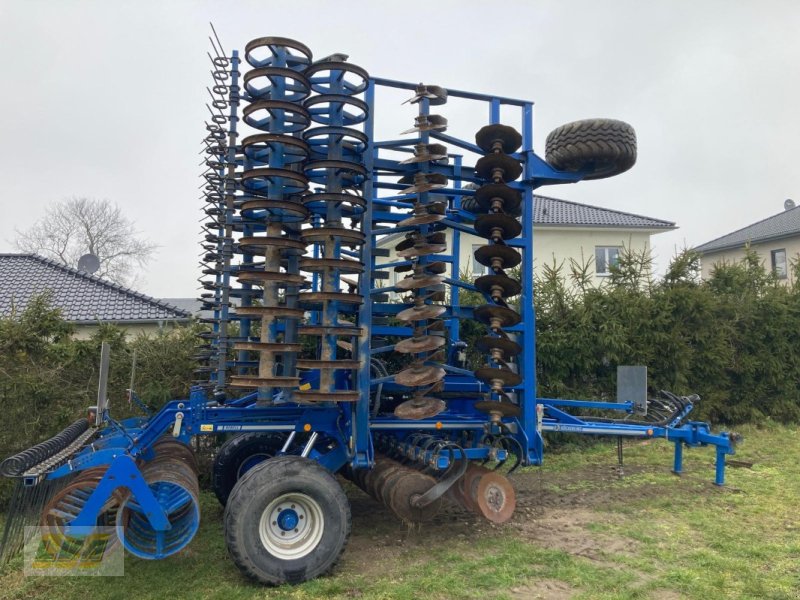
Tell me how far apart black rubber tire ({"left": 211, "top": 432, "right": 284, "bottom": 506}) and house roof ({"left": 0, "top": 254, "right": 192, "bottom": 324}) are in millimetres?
6963

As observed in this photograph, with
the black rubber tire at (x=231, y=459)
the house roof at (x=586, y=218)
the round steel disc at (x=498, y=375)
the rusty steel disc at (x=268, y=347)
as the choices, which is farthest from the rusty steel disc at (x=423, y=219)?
the house roof at (x=586, y=218)

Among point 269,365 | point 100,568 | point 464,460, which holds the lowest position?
point 100,568

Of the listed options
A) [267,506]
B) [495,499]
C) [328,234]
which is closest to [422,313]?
[328,234]

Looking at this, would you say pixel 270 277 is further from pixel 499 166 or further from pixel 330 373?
pixel 499 166

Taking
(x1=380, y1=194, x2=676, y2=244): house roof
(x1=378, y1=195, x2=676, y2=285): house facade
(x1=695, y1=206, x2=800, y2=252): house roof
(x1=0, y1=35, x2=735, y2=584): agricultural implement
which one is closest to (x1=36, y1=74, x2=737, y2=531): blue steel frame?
(x1=0, y1=35, x2=735, y2=584): agricultural implement

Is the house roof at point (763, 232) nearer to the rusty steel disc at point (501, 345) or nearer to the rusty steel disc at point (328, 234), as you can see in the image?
the rusty steel disc at point (501, 345)

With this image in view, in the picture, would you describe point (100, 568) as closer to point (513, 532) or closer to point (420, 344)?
point (420, 344)

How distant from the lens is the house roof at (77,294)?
1277 centimetres

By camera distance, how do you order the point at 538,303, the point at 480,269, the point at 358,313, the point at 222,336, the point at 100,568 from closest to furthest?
the point at 100,568
the point at 358,313
the point at 222,336
the point at 538,303
the point at 480,269

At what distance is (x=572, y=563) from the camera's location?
445cm

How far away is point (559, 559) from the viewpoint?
451 centimetres

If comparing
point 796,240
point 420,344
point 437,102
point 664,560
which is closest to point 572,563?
point 664,560

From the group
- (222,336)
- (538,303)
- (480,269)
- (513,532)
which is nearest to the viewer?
(513,532)

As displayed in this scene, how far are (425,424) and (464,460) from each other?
446 millimetres
